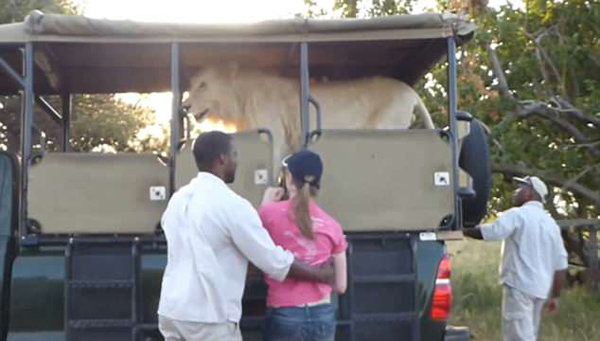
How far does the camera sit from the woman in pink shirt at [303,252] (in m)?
4.61

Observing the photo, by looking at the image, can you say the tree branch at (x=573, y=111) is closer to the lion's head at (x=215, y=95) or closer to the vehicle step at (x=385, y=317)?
the lion's head at (x=215, y=95)

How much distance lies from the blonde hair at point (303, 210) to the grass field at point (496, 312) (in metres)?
5.85

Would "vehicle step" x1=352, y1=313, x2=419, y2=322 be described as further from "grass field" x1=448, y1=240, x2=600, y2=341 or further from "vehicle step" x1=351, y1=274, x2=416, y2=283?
"grass field" x1=448, y1=240, x2=600, y2=341

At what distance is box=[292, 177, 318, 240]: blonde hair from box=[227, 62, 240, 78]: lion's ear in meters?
2.41

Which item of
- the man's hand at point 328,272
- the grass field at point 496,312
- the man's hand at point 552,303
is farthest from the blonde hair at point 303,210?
the grass field at point 496,312

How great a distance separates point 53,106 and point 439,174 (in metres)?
4.06

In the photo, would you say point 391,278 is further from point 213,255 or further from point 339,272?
point 213,255

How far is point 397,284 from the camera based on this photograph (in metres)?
5.54

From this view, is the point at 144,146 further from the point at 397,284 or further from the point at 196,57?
the point at 397,284

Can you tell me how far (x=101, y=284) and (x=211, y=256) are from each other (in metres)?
1.28

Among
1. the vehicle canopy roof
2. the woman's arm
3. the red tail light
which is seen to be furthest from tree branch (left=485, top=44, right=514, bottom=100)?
the woman's arm

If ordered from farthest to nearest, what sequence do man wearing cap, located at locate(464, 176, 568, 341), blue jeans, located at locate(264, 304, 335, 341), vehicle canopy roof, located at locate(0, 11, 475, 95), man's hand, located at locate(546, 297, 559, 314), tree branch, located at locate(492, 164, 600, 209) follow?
1. tree branch, located at locate(492, 164, 600, 209)
2. man's hand, located at locate(546, 297, 559, 314)
3. man wearing cap, located at locate(464, 176, 568, 341)
4. vehicle canopy roof, located at locate(0, 11, 475, 95)
5. blue jeans, located at locate(264, 304, 335, 341)

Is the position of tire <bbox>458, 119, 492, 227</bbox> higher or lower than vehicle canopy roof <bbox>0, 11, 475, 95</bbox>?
lower

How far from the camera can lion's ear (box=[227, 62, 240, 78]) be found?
6902 millimetres
